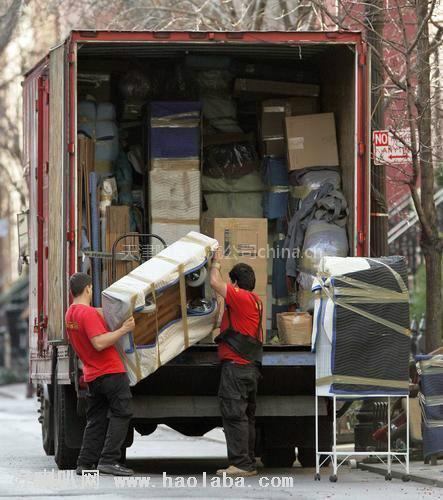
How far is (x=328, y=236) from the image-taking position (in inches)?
489

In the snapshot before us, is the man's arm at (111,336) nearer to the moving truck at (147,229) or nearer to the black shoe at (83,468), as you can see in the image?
the moving truck at (147,229)

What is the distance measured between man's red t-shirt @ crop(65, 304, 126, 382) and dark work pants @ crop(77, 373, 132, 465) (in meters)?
0.06

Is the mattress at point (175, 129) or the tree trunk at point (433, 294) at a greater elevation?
the mattress at point (175, 129)

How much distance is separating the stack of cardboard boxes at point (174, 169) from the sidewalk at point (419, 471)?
2.62 metres

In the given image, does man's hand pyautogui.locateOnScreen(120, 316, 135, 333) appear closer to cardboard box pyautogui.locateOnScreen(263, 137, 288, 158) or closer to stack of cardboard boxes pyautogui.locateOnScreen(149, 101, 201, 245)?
stack of cardboard boxes pyautogui.locateOnScreen(149, 101, 201, 245)

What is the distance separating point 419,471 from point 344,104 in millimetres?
3245

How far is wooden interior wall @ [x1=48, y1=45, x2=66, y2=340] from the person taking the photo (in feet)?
38.3

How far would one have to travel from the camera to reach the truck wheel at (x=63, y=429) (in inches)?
476

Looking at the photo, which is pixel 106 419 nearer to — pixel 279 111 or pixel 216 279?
pixel 216 279

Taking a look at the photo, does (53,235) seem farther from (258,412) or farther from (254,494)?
(254,494)

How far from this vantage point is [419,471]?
1202 cm

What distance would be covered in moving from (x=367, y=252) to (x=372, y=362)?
1339 millimetres

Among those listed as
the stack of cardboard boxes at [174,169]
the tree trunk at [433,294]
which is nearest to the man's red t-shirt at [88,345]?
the stack of cardboard boxes at [174,169]

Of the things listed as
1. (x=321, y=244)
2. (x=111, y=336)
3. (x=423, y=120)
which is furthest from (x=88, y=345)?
(x=423, y=120)
